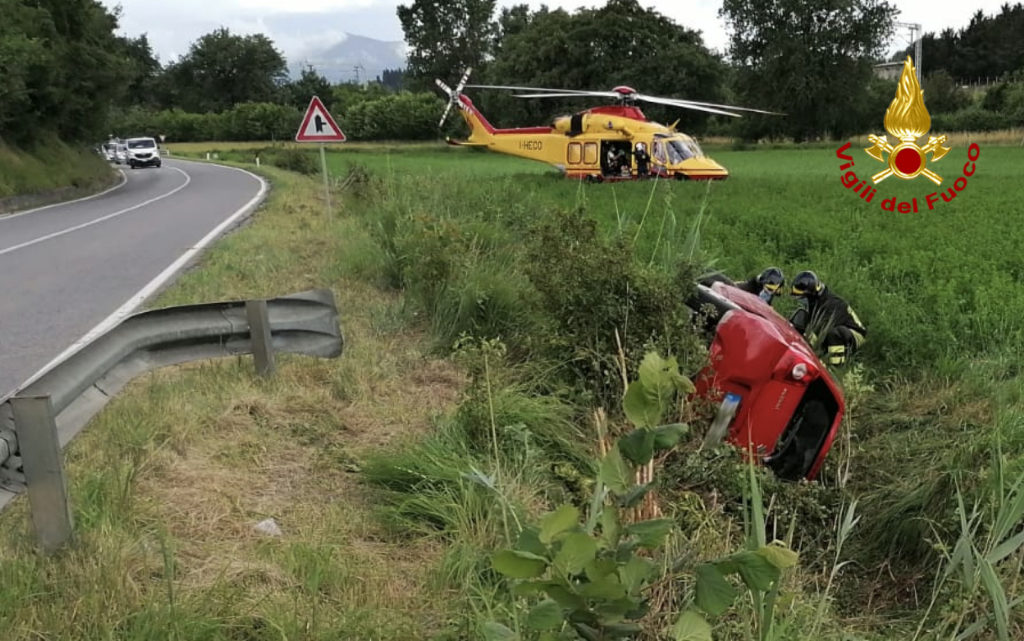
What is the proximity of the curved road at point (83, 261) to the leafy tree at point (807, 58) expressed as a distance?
4193 centimetres

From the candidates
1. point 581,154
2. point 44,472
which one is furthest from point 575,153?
point 44,472

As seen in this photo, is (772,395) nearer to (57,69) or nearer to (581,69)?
(57,69)

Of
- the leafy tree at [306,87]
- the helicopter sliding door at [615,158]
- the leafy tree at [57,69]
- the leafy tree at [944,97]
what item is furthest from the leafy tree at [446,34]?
the helicopter sliding door at [615,158]

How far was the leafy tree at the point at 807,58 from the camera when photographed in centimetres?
5206

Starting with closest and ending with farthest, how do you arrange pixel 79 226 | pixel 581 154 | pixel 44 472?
pixel 44 472 < pixel 79 226 < pixel 581 154

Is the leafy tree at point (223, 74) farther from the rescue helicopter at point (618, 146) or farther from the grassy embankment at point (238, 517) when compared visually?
the grassy embankment at point (238, 517)

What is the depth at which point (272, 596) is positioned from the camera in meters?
2.52

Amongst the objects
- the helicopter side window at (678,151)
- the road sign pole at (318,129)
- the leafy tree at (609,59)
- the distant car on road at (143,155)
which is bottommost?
the distant car on road at (143,155)

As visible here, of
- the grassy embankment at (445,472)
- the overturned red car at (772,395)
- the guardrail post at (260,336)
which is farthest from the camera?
the guardrail post at (260,336)

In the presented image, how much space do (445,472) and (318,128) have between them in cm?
1065

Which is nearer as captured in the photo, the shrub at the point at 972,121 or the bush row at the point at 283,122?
the shrub at the point at 972,121

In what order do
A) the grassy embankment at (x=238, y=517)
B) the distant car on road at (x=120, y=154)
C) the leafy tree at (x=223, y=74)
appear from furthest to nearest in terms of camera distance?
the leafy tree at (x=223, y=74), the distant car on road at (x=120, y=154), the grassy embankment at (x=238, y=517)

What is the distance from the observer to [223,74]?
96.8 metres

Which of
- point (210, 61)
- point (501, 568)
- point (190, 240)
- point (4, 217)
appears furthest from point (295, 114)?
point (501, 568)
